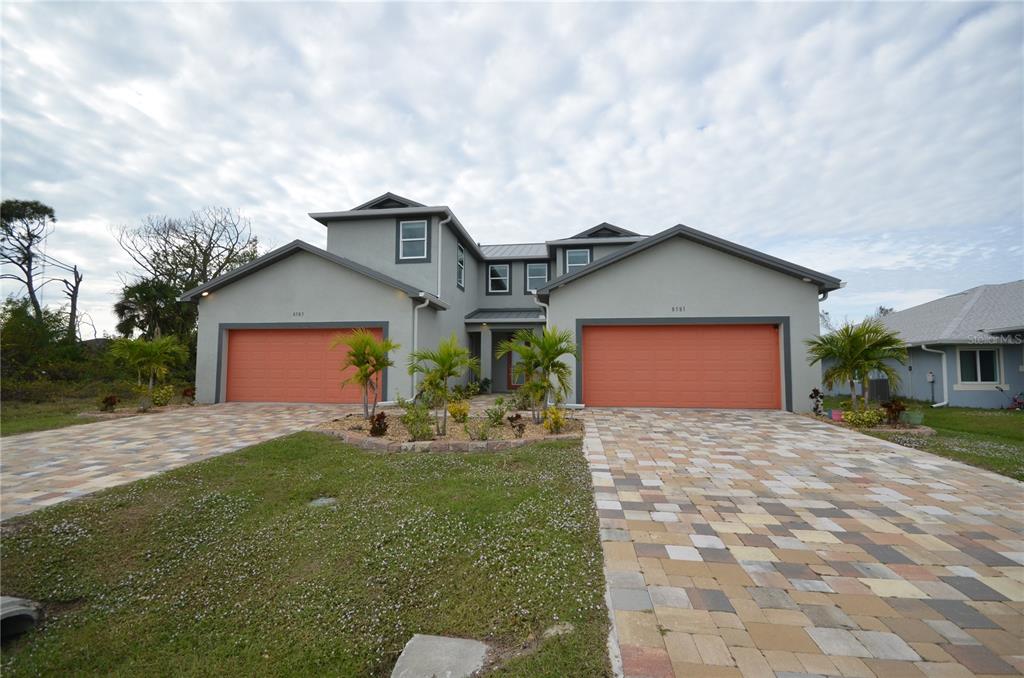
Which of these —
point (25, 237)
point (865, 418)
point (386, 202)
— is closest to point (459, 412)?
point (865, 418)

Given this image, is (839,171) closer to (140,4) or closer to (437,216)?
(437,216)

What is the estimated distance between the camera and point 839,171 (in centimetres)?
1099

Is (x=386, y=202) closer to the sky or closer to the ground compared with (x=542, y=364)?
closer to the sky

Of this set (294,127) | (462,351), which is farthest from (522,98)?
(462,351)

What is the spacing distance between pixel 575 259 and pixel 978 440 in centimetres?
1252

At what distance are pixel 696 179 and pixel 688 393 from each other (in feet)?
22.5

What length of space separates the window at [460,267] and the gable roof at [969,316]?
16489mm

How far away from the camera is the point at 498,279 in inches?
747

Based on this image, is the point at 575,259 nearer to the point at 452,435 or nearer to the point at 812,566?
the point at 452,435

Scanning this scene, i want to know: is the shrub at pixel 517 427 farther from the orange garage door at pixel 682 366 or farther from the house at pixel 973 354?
the house at pixel 973 354

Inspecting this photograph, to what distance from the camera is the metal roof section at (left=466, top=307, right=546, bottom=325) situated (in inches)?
656

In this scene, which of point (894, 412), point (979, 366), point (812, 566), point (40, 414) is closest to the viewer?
point (812, 566)

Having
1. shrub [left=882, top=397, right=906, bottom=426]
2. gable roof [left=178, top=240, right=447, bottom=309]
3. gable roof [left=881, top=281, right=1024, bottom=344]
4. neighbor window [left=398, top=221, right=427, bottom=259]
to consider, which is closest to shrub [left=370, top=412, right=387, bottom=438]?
gable roof [left=178, top=240, right=447, bottom=309]

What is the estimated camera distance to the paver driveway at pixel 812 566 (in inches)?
85.4
